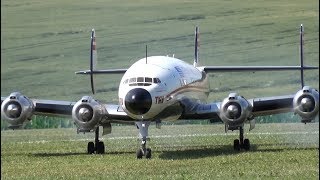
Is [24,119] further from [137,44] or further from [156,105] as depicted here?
[137,44]

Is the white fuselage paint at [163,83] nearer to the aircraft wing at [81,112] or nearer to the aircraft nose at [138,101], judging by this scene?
the aircraft nose at [138,101]

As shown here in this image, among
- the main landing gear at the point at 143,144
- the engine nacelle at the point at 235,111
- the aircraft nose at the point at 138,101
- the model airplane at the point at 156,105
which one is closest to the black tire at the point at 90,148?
the model airplane at the point at 156,105

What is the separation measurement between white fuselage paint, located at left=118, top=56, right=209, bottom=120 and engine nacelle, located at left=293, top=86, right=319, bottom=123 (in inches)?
149

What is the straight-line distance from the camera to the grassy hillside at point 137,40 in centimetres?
10494

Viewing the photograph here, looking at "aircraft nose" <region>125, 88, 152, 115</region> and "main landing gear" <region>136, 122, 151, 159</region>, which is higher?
"aircraft nose" <region>125, 88, 152, 115</region>

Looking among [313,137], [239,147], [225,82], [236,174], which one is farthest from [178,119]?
[225,82]

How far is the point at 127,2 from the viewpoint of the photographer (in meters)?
106

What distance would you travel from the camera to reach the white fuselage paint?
38156 millimetres

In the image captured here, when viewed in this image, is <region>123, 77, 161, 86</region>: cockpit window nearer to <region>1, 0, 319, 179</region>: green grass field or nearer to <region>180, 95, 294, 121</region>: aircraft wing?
<region>180, 95, 294, 121</region>: aircraft wing

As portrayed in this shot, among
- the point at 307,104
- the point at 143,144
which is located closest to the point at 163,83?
the point at 143,144

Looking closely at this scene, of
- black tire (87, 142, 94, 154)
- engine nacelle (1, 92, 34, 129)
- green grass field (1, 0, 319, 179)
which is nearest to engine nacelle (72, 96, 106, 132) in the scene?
black tire (87, 142, 94, 154)

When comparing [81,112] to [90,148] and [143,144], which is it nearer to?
[90,148]

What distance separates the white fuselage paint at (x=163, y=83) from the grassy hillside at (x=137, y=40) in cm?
5341

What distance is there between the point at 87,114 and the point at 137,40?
70.7 m
